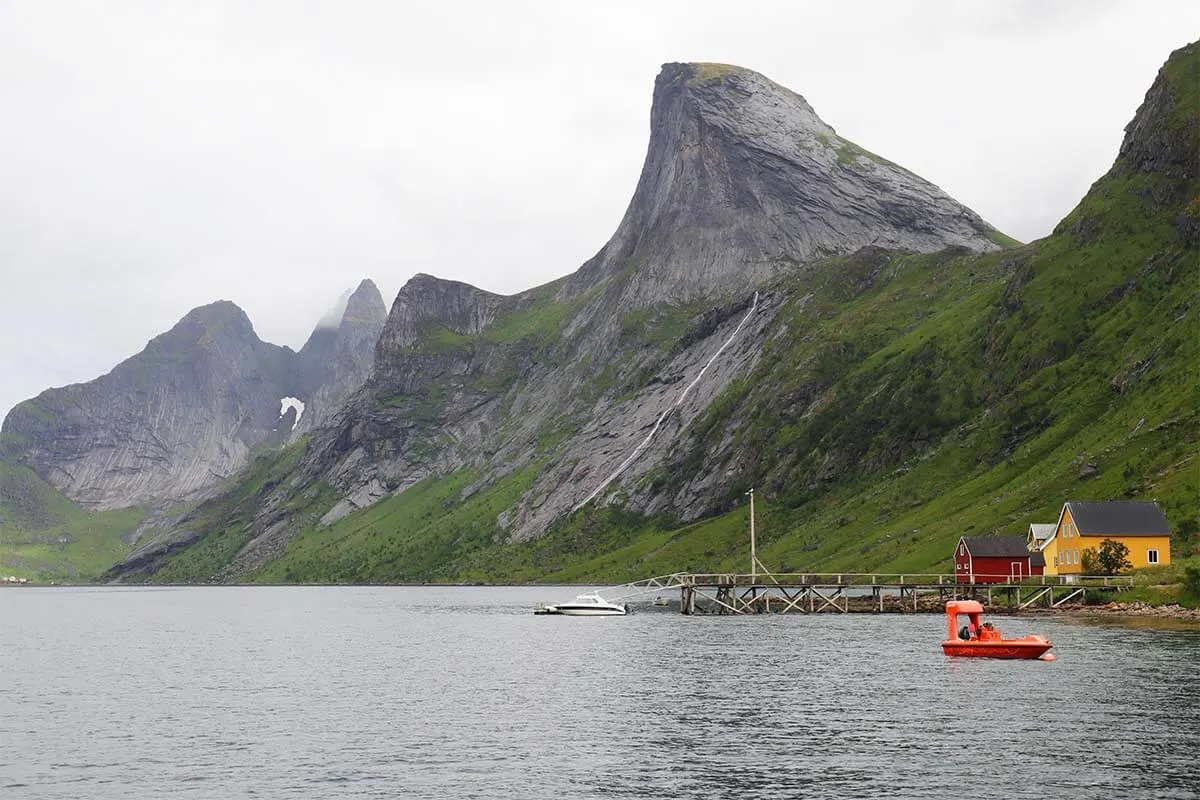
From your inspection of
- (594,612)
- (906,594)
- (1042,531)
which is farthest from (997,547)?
(594,612)

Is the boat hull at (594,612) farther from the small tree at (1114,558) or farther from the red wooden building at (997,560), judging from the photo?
the small tree at (1114,558)

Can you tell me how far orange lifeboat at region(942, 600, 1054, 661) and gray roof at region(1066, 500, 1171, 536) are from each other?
54754mm

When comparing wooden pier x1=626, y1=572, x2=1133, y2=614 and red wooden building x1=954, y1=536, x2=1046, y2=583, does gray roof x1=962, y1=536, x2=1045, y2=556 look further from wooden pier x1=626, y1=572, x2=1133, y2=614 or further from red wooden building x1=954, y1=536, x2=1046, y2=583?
wooden pier x1=626, y1=572, x2=1133, y2=614

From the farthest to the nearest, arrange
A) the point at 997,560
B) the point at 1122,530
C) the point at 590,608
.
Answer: the point at 590,608
the point at 997,560
the point at 1122,530

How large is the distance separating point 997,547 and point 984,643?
7227 centimetres

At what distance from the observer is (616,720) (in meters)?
71.6

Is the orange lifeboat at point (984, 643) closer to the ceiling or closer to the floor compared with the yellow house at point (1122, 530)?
closer to the floor

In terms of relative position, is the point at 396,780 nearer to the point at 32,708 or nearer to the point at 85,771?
the point at 85,771

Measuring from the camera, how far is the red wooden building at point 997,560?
552ft

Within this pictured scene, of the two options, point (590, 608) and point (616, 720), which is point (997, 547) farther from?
point (616, 720)

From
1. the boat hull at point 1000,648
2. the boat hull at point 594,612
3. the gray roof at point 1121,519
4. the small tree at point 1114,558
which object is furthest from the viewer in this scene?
the boat hull at point 594,612

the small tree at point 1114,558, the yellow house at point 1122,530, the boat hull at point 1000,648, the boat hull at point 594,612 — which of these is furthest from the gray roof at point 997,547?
the boat hull at point 1000,648

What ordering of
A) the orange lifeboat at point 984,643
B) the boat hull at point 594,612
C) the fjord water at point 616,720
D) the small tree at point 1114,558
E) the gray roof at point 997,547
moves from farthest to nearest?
the boat hull at point 594,612
the gray roof at point 997,547
the small tree at point 1114,558
the orange lifeboat at point 984,643
the fjord water at point 616,720

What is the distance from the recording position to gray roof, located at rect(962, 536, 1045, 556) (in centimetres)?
16850
